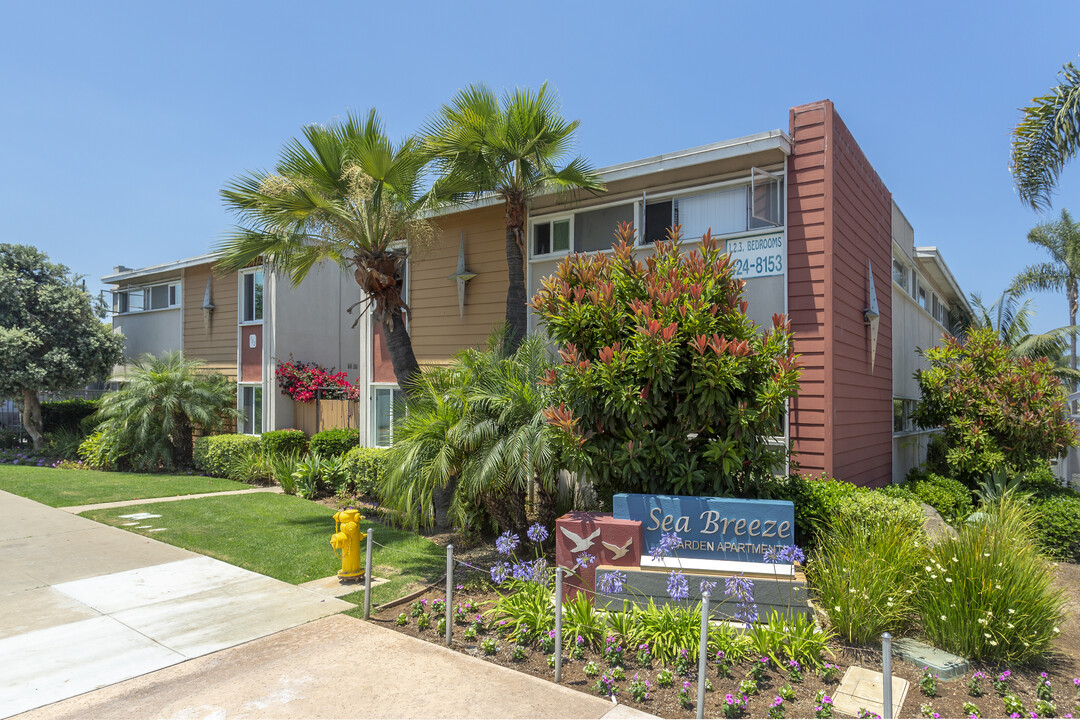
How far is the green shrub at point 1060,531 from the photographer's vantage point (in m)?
9.22

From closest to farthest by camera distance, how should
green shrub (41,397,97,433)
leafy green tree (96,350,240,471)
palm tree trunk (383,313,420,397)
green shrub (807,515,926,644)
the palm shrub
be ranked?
the palm shrub < green shrub (807,515,926,644) < palm tree trunk (383,313,420,397) < leafy green tree (96,350,240,471) < green shrub (41,397,97,433)

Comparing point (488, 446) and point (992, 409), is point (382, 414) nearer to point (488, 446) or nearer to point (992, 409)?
point (488, 446)

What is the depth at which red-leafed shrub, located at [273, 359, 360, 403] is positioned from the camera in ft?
56.5

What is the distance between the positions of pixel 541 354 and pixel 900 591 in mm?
4883

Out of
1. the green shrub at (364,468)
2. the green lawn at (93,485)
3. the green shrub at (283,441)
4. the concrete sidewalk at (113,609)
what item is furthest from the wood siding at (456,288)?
the green lawn at (93,485)

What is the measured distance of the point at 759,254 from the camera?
9766mm

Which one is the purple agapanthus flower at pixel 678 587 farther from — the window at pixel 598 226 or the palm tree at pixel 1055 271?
the palm tree at pixel 1055 271

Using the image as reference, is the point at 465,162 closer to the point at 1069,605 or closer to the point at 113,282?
the point at 1069,605

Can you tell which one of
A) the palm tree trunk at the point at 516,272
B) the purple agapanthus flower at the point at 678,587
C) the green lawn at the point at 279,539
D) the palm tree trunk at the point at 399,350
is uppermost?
the palm tree trunk at the point at 516,272

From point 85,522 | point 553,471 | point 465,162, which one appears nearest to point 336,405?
point 85,522

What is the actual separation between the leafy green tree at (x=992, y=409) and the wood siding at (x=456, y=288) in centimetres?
831

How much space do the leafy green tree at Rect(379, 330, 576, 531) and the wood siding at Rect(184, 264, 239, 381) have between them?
12414mm

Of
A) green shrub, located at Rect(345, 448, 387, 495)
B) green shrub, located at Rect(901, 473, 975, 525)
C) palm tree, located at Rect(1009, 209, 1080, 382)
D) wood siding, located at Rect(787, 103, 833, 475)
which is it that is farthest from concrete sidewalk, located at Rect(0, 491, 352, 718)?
palm tree, located at Rect(1009, 209, 1080, 382)

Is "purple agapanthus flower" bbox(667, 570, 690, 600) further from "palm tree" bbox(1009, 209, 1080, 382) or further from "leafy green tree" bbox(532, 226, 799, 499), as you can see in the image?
"palm tree" bbox(1009, 209, 1080, 382)
